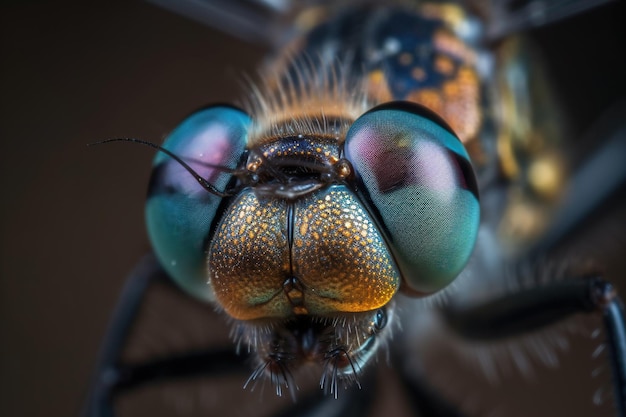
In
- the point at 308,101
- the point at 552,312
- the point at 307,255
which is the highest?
the point at 308,101

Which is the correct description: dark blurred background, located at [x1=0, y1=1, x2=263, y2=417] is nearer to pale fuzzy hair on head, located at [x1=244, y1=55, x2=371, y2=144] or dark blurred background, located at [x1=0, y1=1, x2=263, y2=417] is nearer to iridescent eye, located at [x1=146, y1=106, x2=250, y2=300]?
pale fuzzy hair on head, located at [x1=244, y1=55, x2=371, y2=144]

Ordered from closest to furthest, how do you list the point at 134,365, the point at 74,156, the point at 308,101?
the point at 308,101 < the point at 134,365 < the point at 74,156

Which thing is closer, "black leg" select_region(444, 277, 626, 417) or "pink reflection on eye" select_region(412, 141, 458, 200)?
"pink reflection on eye" select_region(412, 141, 458, 200)

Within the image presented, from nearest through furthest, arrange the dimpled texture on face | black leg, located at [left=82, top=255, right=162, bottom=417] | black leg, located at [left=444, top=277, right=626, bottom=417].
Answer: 1. the dimpled texture on face
2. black leg, located at [left=444, top=277, right=626, bottom=417]
3. black leg, located at [left=82, top=255, right=162, bottom=417]

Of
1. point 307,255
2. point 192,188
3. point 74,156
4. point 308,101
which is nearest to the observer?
point 307,255

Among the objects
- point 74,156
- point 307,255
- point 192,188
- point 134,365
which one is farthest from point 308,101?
point 74,156

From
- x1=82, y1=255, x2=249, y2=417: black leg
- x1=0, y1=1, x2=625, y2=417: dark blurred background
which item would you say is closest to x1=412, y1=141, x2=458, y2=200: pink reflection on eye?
x1=82, y1=255, x2=249, y2=417: black leg

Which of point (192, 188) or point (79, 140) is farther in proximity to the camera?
point (79, 140)

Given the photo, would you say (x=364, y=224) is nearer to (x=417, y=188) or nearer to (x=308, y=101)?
(x=417, y=188)
